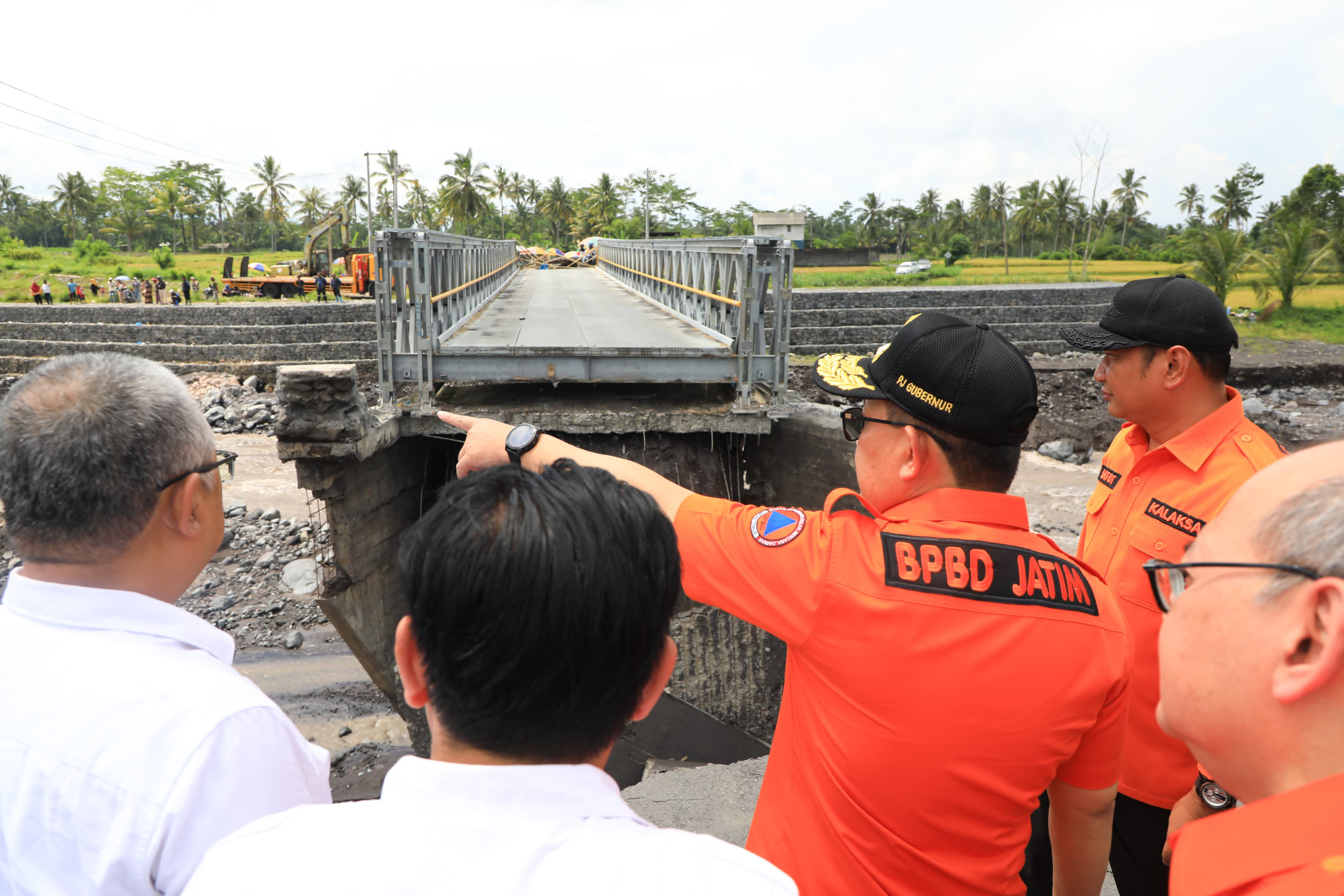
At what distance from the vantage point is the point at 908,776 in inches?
57.9

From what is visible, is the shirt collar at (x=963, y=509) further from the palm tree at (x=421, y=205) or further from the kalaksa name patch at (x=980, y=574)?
Answer: the palm tree at (x=421, y=205)

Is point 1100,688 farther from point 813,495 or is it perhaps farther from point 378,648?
point 378,648

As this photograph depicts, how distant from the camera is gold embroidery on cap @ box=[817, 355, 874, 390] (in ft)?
5.98

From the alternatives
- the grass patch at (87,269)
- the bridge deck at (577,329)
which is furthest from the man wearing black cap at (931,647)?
the grass patch at (87,269)

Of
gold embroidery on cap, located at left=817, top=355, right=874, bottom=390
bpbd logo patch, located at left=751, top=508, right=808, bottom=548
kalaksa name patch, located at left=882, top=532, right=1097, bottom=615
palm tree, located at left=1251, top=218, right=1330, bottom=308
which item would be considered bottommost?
kalaksa name patch, located at left=882, top=532, right=1097, bottom=615

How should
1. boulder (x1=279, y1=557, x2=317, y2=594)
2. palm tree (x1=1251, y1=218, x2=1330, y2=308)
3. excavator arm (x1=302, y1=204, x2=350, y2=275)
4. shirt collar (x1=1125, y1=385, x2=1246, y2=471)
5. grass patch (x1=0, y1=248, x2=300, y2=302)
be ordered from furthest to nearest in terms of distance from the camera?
grass patch (x1=0, y1=248, x2=300, y2=302) < excavator arm (x1=302, y1=204, x2=350, y2=275) < palm tree (x1=1251, y1=218, x2=1330, y2=308) < boulder (x1=279, y1=557, x2=317, y2=594) < shirt collar (x1=1125, y1=385, x2=1246, y2=471)

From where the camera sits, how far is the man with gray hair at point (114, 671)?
1236mm

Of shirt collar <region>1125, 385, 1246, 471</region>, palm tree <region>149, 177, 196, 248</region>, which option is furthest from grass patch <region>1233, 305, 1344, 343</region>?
palm tree <region>149, 177, 196, 248</region>

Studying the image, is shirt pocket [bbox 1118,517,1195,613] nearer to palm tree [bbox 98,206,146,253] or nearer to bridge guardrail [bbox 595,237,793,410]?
bridge guardrail [bbox 595,237,793,410]

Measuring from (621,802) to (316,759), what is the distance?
2.52 feet

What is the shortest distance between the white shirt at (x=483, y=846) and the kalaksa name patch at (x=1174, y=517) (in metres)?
2.05

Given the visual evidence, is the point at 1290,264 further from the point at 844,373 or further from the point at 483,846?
the point at 483,846

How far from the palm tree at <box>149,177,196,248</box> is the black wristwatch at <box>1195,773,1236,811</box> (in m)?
77.9

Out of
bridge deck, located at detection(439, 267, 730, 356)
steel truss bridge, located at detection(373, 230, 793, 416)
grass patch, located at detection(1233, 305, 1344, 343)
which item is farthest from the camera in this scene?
grass patch, located at detection(1233, 305, 1344, 343)
